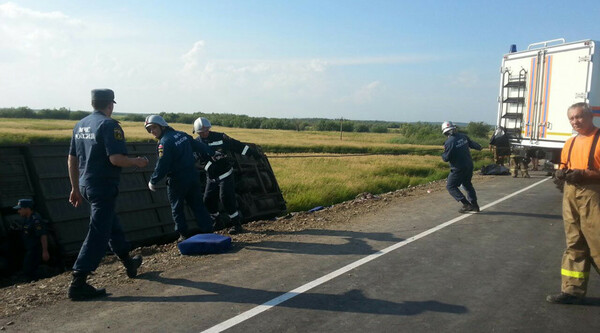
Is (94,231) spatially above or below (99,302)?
above

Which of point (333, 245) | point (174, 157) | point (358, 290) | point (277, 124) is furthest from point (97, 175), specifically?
point (277, 124)

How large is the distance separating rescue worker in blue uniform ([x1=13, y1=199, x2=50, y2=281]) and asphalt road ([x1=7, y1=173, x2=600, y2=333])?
6.75 ft

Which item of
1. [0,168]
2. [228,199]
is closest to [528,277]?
[228,199]

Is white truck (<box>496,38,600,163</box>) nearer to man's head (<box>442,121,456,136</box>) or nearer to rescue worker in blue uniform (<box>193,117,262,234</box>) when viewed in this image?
man's head (<box>442,121,456,136</box>)

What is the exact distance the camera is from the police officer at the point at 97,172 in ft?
15.6

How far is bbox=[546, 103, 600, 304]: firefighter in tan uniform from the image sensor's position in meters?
4.51

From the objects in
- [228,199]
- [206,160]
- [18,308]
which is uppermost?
[206,160]

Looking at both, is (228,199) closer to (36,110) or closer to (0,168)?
(0,168)

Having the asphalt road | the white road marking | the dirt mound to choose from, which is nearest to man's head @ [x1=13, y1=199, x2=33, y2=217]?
the dirt mound

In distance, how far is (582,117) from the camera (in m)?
4.58

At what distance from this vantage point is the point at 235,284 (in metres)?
5.20

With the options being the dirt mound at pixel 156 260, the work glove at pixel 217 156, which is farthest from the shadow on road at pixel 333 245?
the work glove at pixel 217 156

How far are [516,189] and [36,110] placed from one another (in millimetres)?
95394

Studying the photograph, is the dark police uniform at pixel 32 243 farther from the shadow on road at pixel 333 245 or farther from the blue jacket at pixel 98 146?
the shadow on road at pixel 333 245
